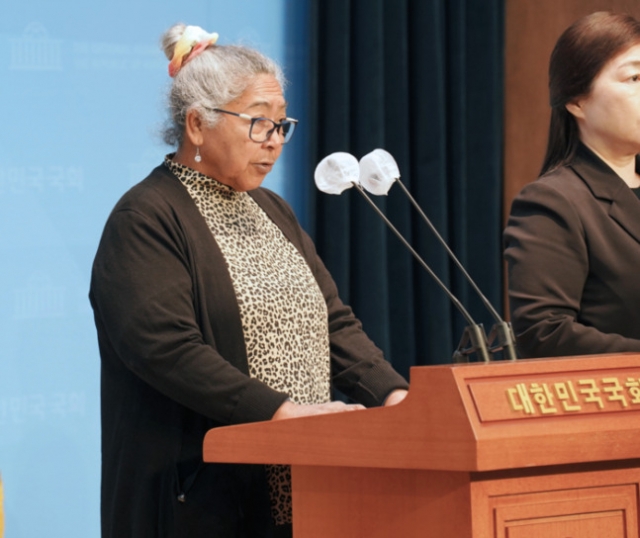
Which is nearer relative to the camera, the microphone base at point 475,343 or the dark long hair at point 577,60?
the microphone base at point 475,343

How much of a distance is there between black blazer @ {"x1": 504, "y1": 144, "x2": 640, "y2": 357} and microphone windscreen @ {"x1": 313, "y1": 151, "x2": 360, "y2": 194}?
33 centimetres

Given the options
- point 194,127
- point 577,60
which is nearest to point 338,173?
point 194,127

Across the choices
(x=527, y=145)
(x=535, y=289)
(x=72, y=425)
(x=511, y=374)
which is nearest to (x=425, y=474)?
(x=511, y=374)

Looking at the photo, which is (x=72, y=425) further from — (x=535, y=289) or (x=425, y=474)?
(x=425, y=474)

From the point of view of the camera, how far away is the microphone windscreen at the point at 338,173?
1.92m

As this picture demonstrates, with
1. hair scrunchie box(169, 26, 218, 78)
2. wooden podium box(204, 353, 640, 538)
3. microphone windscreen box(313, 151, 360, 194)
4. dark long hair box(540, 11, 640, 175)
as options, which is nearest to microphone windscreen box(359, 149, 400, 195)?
microphone windscreen box(313, 151, 360, 194)

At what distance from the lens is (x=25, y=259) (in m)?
3.10

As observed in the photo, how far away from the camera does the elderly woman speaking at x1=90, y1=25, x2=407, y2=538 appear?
6.24 ft

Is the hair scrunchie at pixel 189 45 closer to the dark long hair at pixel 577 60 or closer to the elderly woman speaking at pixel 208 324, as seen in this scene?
the elderly woman speaking at pixel 208 324

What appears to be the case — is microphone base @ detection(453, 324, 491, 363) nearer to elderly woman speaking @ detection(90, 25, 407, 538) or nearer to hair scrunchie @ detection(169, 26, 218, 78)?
elderly woman speaking @ detection(90, 25, 407, 538)

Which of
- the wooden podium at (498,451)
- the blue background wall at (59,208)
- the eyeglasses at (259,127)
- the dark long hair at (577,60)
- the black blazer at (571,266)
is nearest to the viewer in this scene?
the wooden podium at (498,451)

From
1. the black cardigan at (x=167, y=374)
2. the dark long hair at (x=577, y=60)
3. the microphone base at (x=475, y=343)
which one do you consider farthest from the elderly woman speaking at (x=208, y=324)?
the dark long hair at (x=577, y=60)

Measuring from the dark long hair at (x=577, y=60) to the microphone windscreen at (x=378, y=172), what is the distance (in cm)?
37

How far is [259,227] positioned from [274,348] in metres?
0.30
